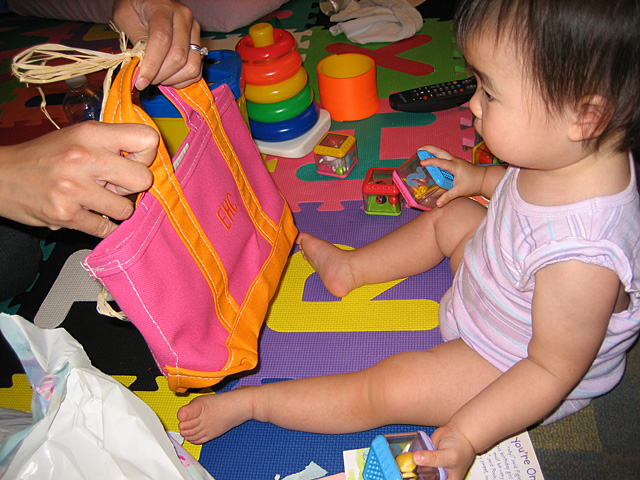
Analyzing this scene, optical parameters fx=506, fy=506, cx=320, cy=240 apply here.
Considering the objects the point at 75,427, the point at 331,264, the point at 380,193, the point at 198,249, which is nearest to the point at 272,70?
the point at 380,193

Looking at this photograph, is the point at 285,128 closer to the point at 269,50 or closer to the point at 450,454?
the point at 269,50

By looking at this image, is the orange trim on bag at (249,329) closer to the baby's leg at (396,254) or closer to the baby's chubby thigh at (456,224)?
the baby's leg at (396,254)

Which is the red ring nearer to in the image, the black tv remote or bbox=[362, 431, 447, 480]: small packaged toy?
the black tv remote

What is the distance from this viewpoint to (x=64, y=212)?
0.54m

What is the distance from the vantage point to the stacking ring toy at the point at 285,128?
1.30m

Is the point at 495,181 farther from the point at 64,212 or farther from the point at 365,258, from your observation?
the point at 64,212

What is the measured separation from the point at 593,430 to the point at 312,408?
0.43 metres

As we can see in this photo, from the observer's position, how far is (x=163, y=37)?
2.18ft

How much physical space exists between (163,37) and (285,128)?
2.12 ft

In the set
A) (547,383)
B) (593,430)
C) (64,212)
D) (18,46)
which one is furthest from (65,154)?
(18,46)

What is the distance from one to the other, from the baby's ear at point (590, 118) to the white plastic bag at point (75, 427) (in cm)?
59

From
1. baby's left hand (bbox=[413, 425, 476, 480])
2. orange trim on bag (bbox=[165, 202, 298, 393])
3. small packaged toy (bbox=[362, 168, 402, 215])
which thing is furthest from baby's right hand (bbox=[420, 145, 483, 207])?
baby's left hand (bbox=[413, 425, 476, 480])

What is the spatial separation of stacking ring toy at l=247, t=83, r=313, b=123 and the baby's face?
0.75 m

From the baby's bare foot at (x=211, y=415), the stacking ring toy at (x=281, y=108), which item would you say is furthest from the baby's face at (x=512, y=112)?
the stacking ring toy at (x=281, y=108)
